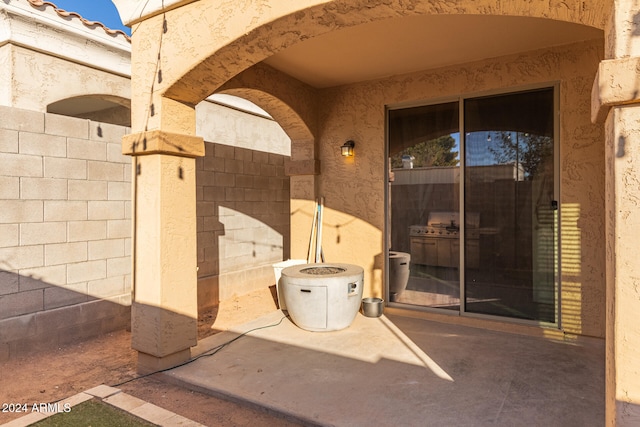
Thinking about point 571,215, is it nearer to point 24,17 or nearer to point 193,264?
point 193,264

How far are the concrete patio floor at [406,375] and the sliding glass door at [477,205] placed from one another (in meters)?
0.52

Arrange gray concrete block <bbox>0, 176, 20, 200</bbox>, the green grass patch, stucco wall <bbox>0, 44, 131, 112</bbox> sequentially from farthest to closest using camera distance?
stucco wall <bbox>0, 44, 131, 112</bbox>, gray concrete block <bbox>0, 176, 20, 200</bbox>, the green grass patch

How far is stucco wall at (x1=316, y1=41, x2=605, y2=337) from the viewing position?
13.5 ft

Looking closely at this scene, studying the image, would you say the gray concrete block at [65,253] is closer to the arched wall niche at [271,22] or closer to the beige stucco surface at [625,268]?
the arched wall niche at [271,22]

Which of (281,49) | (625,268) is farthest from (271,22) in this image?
(625,268)

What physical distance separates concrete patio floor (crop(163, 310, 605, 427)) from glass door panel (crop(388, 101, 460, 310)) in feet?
2.03

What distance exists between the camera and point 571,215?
421cm

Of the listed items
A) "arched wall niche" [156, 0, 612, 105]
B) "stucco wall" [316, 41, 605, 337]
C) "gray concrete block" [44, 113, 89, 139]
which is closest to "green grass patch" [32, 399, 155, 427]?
"arched wall niche" [156, 0, 612, 105]

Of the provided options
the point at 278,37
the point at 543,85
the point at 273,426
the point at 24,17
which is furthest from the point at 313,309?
the point at 24,17

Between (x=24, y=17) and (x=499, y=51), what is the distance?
225 inches

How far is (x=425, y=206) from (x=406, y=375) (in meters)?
2.38

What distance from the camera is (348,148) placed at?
5.46 meters

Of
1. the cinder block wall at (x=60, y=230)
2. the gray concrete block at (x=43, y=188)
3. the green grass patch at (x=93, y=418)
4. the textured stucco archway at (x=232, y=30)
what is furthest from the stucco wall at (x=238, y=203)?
the green grass patch at (x=93, y=418)

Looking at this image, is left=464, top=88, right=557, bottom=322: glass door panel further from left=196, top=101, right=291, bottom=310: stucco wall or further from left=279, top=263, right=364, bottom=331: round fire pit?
left=196, top=101, right=291, bottom=310: stucco wall
